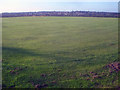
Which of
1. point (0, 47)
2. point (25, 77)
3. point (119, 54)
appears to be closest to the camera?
point (25, 77)

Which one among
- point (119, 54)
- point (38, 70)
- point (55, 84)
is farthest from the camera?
point (119, 54)

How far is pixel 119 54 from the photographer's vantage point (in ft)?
43.7

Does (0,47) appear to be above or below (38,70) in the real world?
above

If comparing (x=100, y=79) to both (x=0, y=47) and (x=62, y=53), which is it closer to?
(x=62, y=53)

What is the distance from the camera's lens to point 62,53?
547 inches

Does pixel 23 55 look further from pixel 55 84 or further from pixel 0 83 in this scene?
pixel 55 84

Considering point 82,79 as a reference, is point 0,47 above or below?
above

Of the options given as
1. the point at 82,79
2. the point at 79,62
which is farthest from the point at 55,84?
the point at 79,62

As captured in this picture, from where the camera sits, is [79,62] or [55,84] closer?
[55,84]

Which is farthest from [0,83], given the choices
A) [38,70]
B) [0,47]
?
[0,47]

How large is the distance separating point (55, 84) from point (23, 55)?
5.75 m

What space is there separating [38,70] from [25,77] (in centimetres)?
118

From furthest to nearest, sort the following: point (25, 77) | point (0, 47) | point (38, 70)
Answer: point (0, 47), point (38, 70), point (25, 77)

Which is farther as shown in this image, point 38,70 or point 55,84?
point 38,70
